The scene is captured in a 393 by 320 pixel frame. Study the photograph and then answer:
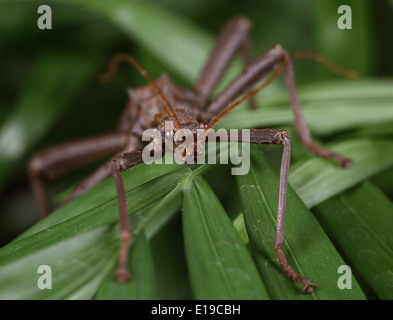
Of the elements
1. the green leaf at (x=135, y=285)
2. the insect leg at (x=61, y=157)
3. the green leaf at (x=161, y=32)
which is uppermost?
the green leaf at (x=161, y=32)

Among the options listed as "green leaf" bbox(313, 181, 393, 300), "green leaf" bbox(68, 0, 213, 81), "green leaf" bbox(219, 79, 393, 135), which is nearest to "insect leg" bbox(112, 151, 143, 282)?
"green leaf" bbox(219, 79, 393, 135)

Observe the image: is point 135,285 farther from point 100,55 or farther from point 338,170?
point 100,55

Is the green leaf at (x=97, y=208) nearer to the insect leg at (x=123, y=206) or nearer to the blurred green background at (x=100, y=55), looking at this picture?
the insect leg at (x=123, y=206)

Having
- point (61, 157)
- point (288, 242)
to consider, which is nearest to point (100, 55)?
point (61, 157)

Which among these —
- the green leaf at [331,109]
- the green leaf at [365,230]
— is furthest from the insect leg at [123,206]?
the green leaf at [365,230]

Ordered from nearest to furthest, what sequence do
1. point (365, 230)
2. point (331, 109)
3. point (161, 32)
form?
point (365, 230) → point (331, 109) → point (161, 32)
